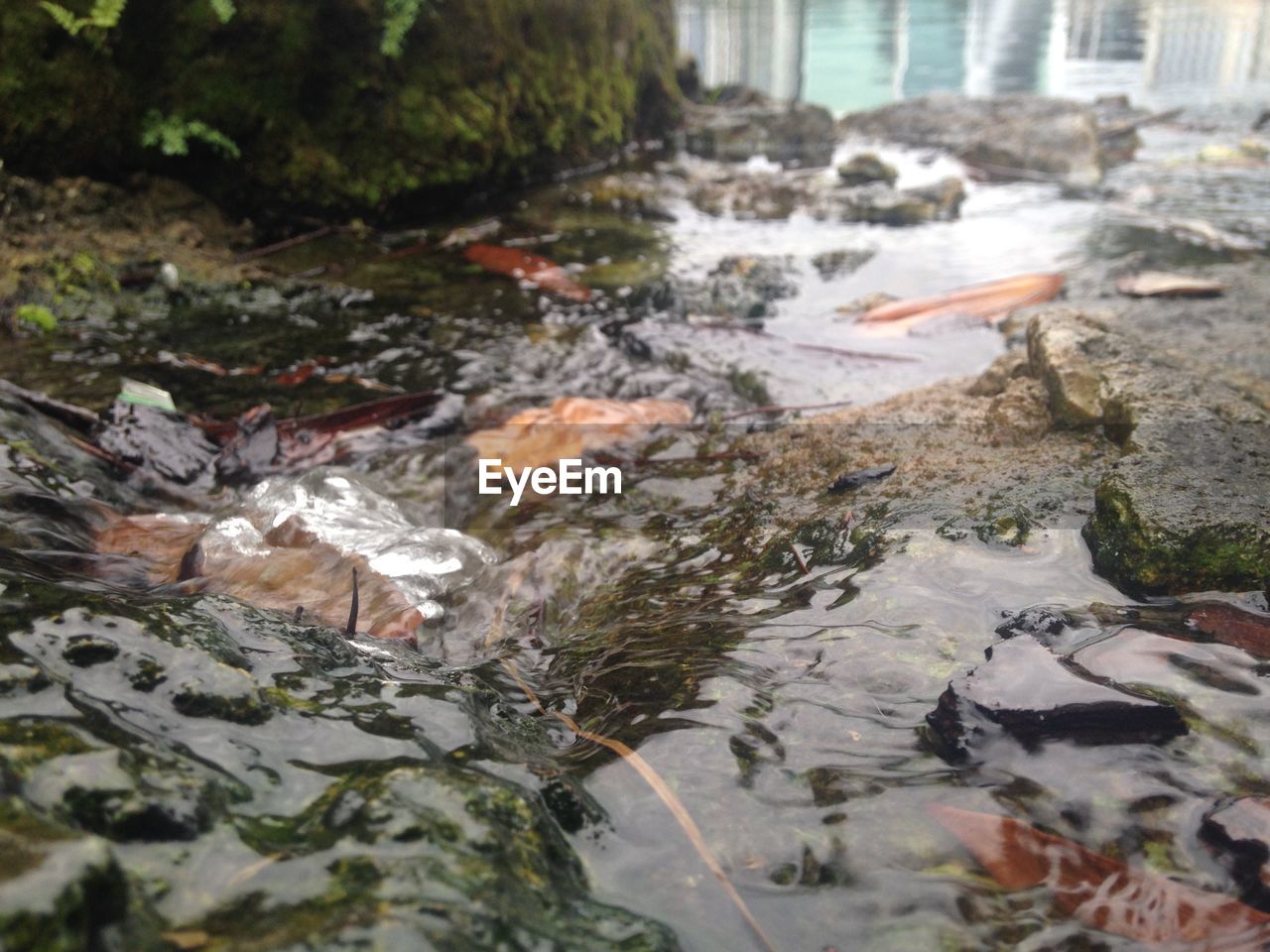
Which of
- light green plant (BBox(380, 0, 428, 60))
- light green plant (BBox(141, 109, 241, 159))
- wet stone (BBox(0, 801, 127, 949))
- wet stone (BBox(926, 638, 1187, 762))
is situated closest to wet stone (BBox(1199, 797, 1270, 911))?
wet stone (BBox(926, 638, 1187, 762))

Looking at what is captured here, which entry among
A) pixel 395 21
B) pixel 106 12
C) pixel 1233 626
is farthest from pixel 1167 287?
pixel 106 12

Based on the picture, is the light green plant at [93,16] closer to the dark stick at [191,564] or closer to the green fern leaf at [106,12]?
the green fern leaf at [106,12]

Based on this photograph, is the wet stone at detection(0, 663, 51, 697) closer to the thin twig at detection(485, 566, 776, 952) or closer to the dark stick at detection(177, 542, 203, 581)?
the thin twig at detection(485, 566, 776, 952)

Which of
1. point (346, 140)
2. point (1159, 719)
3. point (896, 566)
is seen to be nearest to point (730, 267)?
point (346, 140)

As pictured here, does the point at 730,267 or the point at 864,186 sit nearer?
the point at 730,267

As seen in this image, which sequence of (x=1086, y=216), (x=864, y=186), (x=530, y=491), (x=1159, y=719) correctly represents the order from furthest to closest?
(x=864, y=186) → (x=1086, y=216) → (x=530, y=491) → (x=1159, y=719)

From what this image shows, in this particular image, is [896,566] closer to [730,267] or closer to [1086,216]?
[730,267]

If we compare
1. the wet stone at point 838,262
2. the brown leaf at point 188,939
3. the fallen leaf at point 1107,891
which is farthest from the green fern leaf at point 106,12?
the fallen leaf at point 1107,891

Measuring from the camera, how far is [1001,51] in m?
23.2

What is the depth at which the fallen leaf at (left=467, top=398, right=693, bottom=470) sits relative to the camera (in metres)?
3.30

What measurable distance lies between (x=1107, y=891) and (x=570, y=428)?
100 inches

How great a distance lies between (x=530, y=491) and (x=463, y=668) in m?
1.21

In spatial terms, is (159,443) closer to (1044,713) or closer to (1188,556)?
(1044,713)

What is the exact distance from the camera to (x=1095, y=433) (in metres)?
2.61
